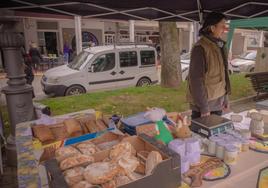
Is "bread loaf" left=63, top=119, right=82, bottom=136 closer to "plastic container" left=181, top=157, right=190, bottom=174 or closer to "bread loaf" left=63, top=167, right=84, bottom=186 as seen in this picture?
"bread loaf" left=63, top=167, right=84, bottom=186

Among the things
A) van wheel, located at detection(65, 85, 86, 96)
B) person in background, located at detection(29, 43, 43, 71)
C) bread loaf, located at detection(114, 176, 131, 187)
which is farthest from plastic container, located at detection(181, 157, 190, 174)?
person in background, located at detection(29, 43, 43, 71)

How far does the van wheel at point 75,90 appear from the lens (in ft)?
24.8

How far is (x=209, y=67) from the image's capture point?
2518 mm

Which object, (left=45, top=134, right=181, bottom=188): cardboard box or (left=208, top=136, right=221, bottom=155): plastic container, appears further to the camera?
(left=208, top=136, right=221, bottom=155): plastic container

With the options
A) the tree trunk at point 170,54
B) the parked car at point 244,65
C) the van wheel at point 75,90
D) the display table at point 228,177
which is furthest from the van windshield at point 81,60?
the parked car at point 244,65

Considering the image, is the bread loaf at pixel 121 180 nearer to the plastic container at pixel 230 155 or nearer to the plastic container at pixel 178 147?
the plastic container at pixel 178 147

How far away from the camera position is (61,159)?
1.27 meters

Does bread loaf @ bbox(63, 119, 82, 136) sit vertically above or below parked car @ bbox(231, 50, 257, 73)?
above

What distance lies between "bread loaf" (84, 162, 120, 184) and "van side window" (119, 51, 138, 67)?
7.27 m

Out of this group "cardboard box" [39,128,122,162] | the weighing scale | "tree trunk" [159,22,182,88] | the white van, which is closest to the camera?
"cardboard box" [39,128,122,162]

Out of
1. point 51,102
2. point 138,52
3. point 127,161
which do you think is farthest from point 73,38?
point 127,161

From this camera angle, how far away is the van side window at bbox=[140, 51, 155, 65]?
887 centimetres

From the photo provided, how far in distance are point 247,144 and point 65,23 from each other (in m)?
17.3

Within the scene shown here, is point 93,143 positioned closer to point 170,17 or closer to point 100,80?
point 170,17
